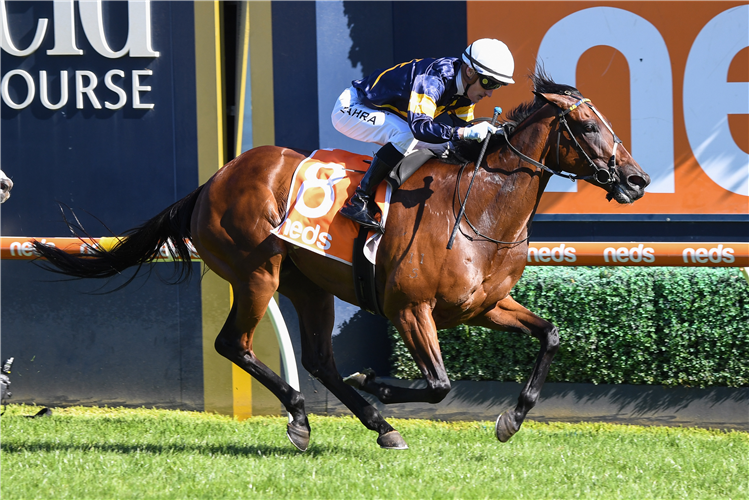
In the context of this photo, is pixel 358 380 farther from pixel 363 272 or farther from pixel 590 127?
pixel 590 127

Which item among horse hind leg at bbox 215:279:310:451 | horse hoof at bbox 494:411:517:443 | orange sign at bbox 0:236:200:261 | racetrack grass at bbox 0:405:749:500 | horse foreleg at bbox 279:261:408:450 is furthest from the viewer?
orange sign at bbox 0:236:200:261

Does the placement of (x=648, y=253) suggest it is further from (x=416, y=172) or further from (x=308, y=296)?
(x=308, y=296)

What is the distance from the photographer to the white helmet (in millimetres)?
4449

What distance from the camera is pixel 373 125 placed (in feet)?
15.8

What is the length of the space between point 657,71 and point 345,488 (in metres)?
4.50

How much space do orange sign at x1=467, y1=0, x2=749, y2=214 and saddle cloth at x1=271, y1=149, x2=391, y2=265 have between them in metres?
2.40

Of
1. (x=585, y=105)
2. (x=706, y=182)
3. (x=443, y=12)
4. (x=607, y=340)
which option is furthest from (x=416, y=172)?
(x=706, y=182)

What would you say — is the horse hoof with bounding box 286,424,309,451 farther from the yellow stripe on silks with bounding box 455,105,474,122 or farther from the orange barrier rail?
the yellow stripe on silks with bounding box 455,105,474,122

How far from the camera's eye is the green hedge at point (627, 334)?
5.77 meters

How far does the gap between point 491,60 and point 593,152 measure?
72 cm

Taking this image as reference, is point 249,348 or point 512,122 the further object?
point 249,348

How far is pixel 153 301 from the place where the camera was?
6.53 meters

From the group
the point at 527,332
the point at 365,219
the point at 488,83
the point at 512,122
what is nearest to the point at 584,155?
the point at 512,122

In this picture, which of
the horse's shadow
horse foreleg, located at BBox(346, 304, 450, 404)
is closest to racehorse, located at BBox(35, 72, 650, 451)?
horse foreleg, located at BBox(346, 304, 450, 404)
